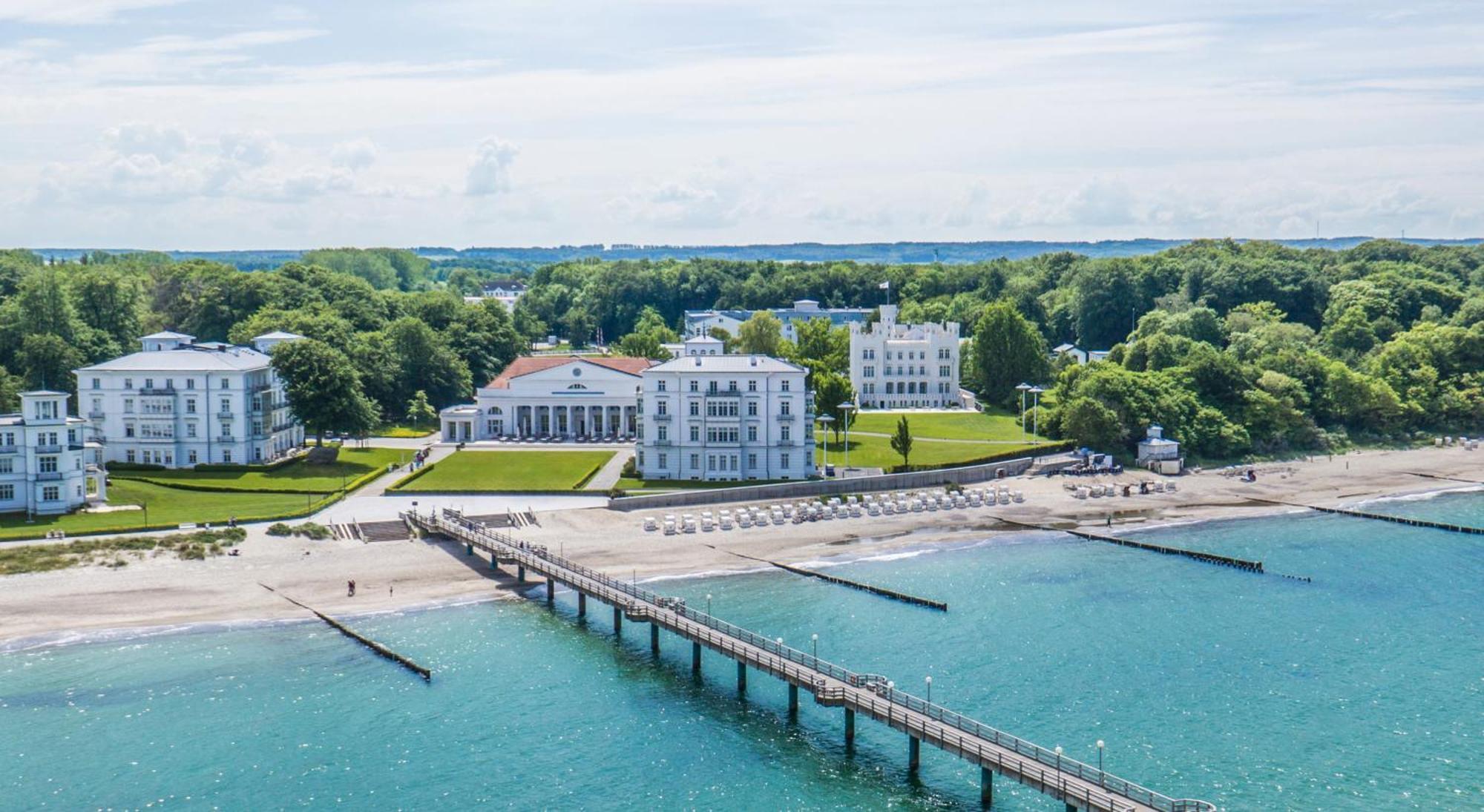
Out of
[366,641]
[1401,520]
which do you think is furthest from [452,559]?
[1401,520]

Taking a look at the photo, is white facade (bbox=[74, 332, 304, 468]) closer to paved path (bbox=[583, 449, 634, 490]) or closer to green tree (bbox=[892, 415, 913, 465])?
paved path (bbox=[583, 449, 634, 490])

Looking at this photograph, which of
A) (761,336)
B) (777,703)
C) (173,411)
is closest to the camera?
(777,703)

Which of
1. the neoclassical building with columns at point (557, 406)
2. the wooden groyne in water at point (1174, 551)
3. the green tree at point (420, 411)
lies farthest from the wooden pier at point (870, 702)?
the green tree at point (420, 411)

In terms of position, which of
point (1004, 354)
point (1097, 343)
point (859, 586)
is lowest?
point (859, 586)

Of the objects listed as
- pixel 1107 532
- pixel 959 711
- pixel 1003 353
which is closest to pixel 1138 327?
pixel 1003 353

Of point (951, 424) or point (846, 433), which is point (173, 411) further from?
point (951, 424)

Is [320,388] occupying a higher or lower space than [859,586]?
higher
